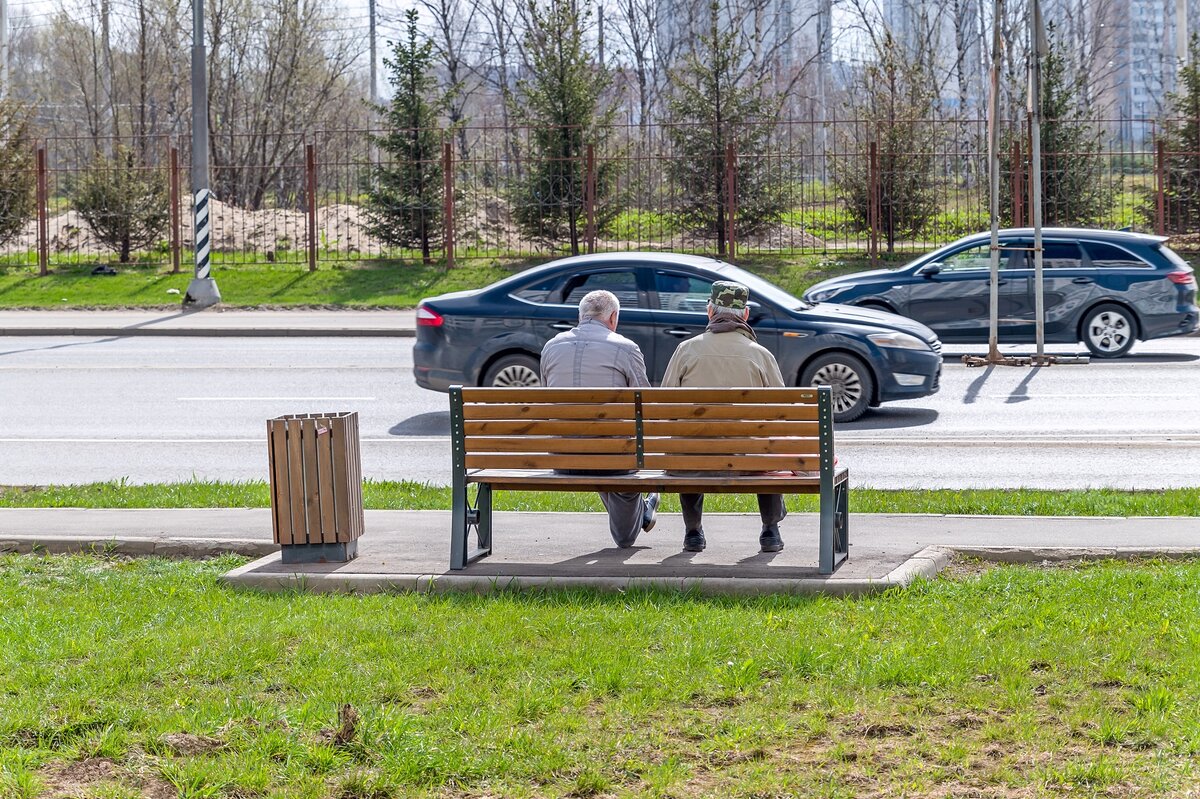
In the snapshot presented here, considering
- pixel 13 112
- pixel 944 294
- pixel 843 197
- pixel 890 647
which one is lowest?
pixel 890 647

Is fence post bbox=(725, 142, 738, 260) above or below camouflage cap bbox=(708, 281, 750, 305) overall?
above

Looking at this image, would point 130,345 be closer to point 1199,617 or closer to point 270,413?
point 270,413

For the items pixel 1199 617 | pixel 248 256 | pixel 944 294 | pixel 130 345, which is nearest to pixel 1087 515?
pixel 1199 617

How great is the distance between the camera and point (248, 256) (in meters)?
30.9

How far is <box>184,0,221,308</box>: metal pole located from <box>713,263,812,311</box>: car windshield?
14.5 metres

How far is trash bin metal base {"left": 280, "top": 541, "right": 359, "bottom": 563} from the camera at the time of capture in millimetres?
6742

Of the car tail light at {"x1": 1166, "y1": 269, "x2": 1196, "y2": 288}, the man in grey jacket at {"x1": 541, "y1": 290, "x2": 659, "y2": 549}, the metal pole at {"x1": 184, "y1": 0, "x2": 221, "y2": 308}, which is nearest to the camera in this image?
the man in grey jacket at {"x1": 541, "y1": 290, "x2": 659, "y2": 549}

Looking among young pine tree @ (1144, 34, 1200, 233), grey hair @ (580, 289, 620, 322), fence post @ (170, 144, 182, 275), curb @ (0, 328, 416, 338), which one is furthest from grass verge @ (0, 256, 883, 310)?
grey hair @ (580, 289, 620, 322)

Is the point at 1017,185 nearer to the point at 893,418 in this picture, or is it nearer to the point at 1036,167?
the point at 1036,167

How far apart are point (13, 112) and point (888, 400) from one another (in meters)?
24.2

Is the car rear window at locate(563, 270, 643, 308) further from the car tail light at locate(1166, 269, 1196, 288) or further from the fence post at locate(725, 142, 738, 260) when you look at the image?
the fence post at locate(725, 142, 738, 260)

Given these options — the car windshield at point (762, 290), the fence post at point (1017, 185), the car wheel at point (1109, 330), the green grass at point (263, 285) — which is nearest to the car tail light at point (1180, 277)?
the car wheel at point (1109, 330)

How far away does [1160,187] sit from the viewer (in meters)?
27.2

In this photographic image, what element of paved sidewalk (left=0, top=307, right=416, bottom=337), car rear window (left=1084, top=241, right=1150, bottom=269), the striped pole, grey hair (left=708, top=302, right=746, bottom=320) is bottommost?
grey hair (left=708, top=302, right=746, bottom=320)
